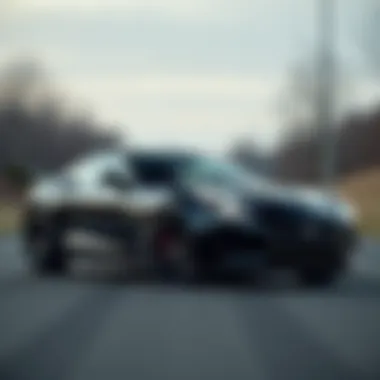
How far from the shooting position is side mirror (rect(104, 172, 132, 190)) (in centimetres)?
1121

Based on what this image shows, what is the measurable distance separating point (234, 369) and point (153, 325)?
20 cm

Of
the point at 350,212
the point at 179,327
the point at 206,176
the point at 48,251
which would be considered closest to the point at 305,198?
the point at 350,212

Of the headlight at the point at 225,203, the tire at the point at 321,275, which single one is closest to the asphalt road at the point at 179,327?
the tire at the point at 321,275

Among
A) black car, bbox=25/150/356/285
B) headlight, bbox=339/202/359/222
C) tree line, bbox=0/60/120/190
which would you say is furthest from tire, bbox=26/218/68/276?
headlight, bbox=339/202/359/222

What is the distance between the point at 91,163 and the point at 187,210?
23 centimetres

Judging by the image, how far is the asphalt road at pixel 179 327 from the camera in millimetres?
11336

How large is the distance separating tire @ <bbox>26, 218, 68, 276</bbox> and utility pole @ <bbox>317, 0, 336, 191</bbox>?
0.58m

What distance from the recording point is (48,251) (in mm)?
11336

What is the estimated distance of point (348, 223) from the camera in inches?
447

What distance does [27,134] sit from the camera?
444 inches

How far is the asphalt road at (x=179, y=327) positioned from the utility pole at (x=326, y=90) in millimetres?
193

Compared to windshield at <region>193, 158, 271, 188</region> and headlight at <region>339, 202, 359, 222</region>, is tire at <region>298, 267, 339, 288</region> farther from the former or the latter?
windshield at <region>193, 158, 271, 188</region>

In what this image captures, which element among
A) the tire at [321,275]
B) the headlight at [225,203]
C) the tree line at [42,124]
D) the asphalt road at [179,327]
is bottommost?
the asphalt road at [179,327]

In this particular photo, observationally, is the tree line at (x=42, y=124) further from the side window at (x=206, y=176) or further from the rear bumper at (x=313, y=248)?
the rear bumper at (x=313, y=248)
